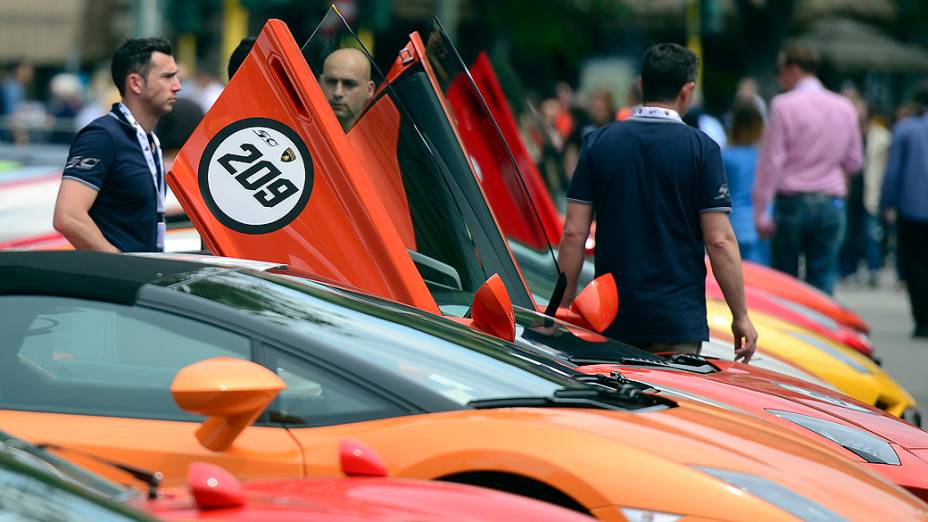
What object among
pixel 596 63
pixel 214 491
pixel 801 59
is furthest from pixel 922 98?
pixel 596 63

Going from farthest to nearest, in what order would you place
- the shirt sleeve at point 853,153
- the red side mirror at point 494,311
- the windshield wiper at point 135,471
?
the shirt sleeve at point 853,153
the red side mirror at point 494,311
the windshield wiper at point 135,471

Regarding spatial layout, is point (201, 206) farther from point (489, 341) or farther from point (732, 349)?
point (732, 349)

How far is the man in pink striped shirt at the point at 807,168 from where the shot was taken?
10219 mm

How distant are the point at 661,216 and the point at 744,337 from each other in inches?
23.3

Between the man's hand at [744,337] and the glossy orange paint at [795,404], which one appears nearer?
the glossy orange paint at [795,404]

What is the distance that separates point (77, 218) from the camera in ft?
17.9

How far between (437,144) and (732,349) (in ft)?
6.87

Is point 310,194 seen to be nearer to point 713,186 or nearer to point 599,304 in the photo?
point 599,304

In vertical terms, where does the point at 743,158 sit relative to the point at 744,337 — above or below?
above

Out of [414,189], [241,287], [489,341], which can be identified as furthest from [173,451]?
[414,189]

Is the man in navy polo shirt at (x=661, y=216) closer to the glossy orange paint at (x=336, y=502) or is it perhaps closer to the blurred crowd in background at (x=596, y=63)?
the blurred crowd in background at (x=596, y=63)

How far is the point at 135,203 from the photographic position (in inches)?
225

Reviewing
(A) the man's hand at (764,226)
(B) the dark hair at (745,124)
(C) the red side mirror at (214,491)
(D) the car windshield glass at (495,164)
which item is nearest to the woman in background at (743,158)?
(B) the dark hair at (745,124)

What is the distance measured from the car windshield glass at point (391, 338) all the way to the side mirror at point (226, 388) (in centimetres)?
43
